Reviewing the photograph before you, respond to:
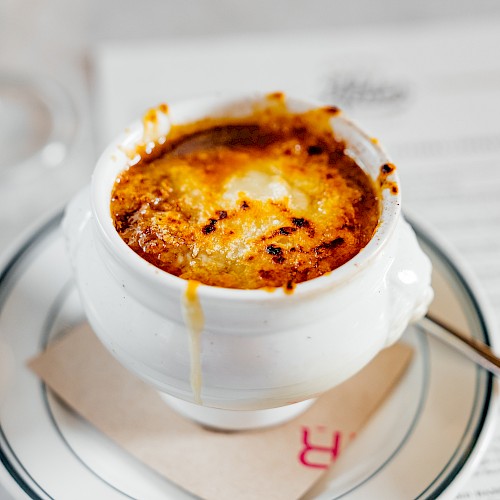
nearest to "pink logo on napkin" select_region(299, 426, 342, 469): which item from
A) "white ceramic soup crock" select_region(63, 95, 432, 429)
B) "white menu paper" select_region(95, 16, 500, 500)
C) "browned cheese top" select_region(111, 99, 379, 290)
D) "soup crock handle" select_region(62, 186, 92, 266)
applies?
"white ceramic soup crock" select_region(63, 95, 432, 429)

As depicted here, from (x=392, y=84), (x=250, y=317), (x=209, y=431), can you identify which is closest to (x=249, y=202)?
(x=250, y=317)

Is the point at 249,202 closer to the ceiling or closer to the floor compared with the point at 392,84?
closer to the ceiling

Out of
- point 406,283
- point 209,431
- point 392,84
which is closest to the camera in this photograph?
point 406,283

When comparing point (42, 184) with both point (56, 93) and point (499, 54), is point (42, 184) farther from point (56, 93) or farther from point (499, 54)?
point (499, 54)

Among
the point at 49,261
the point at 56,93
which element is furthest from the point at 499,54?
the point at 49,261

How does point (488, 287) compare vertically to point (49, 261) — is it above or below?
below

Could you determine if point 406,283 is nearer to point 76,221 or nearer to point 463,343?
point 463,343

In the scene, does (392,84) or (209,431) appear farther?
(392,84)

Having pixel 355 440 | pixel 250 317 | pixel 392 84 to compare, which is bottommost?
pixel 355 440

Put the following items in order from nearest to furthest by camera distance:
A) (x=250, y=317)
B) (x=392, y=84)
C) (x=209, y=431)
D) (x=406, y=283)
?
(x=250, y=317) < (x=406, y=283) < (x=209, y=431) < (x=392, y=84)
